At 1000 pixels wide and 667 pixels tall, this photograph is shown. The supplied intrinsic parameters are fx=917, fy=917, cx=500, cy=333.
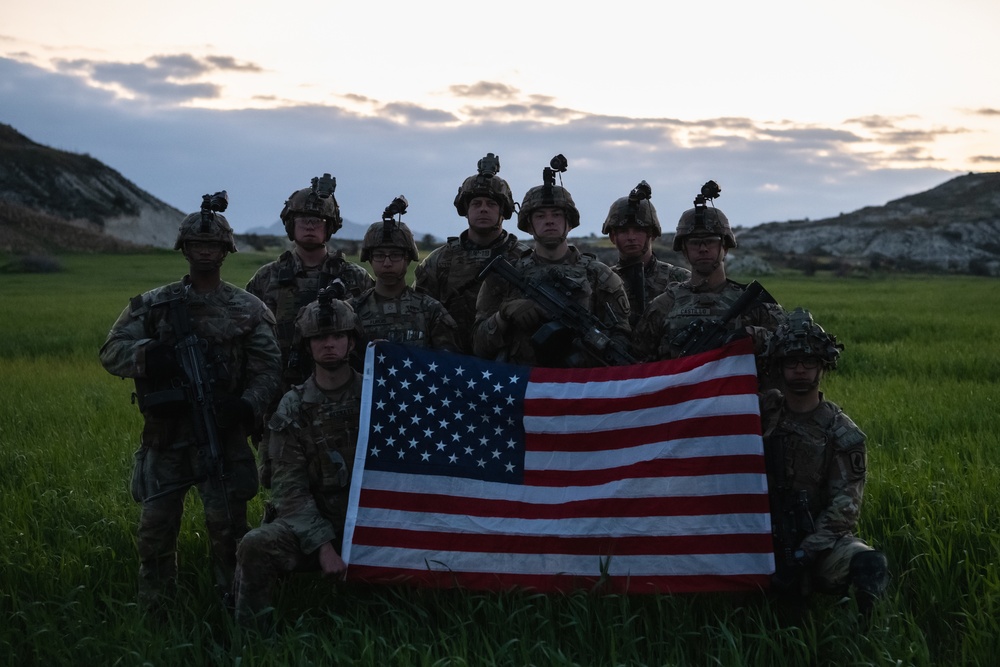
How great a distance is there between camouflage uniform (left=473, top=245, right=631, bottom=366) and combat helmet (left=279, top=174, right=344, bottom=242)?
5.75 ft

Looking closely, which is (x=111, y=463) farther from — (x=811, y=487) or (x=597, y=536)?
(x=811, y=487)

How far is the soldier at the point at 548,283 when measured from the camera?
22.1ft

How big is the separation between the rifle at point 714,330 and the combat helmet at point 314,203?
3303mm

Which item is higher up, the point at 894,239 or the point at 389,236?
the point at 389,236

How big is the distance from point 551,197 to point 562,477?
→ 7.58 ft

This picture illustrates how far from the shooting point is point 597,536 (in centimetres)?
559

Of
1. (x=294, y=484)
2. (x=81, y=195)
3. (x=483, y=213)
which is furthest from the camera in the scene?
(x=81, y=195)

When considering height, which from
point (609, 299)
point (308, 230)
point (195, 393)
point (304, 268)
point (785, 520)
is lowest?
point (785, 520)

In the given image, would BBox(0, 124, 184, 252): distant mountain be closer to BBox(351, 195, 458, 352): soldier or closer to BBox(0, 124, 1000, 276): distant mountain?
BBox(0, 124, 1000, 276): distant mountain

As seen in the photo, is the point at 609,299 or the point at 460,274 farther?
the point at 460,274

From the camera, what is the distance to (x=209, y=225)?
6559 mm

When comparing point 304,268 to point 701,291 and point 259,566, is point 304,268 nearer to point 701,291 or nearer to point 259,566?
point 259,566

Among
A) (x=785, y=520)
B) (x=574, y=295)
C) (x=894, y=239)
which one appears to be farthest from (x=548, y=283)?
(x=894, y=239)

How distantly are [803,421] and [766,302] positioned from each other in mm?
1169
